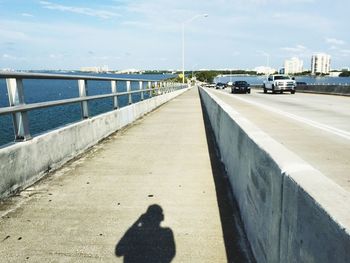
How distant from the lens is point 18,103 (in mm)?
5328

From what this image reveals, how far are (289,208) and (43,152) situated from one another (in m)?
4.53

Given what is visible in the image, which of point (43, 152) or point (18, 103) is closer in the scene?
point (18, 103)

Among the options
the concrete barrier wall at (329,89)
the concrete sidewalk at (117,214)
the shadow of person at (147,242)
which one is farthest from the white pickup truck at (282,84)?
the shadow of person at (147,242)

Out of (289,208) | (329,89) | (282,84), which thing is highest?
(289,208)

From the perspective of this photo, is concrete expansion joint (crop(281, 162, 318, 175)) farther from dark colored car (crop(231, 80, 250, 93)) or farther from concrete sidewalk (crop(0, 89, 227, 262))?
dark colored car (crop(231, 80, 250, 93))

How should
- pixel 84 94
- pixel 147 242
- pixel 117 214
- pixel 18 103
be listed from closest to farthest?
pixel 147 242 < pixel 117 214 < pixel 18 103 < pixel 84 94

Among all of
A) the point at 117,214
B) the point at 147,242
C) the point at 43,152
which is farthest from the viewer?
the point at 43,152

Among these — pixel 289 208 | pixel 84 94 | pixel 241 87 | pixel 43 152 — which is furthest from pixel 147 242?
pixel 241 87

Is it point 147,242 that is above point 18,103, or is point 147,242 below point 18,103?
below

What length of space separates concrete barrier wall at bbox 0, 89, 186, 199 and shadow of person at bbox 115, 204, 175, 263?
1876mm

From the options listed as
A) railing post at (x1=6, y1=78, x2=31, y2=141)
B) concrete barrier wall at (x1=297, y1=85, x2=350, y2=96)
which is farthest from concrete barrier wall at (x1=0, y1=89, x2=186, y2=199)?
concrete barrier wall at (x1=297, y1=85, x2=350, y2=96)

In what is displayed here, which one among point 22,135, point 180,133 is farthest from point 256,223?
point 180,133

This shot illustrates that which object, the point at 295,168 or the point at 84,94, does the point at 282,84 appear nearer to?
the point at 84,94

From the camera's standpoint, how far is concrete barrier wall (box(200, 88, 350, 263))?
5.84ft
